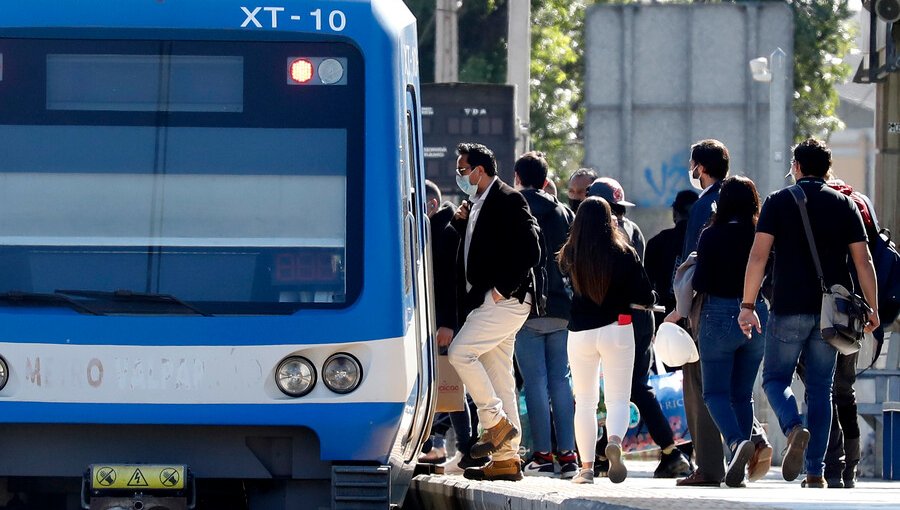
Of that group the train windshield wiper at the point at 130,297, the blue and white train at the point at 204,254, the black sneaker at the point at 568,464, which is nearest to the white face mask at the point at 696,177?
the black sneaker at the point at 568,464

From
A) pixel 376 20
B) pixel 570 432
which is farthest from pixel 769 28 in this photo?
pixel 376 20

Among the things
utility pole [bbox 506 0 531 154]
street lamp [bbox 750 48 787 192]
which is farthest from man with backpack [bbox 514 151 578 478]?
utility pole [bbox 506 0 531 154]

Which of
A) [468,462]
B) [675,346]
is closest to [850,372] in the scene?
[675,346]

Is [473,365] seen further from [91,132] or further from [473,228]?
[91,132]

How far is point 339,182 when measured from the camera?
754cm

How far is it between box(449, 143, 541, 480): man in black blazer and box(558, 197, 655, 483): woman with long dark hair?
0.32 metres

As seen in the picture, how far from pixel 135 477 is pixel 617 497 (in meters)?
1.84

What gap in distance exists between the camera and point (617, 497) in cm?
756

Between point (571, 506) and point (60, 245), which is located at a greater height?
point (60, 245)

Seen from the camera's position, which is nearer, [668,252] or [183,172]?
[183,172]

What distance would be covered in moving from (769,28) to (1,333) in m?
20.6

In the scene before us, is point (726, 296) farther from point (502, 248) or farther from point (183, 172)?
point (183, 172)

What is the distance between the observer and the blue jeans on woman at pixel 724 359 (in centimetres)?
973

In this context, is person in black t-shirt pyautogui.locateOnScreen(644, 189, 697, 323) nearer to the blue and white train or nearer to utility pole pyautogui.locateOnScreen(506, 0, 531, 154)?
the blue and white train
